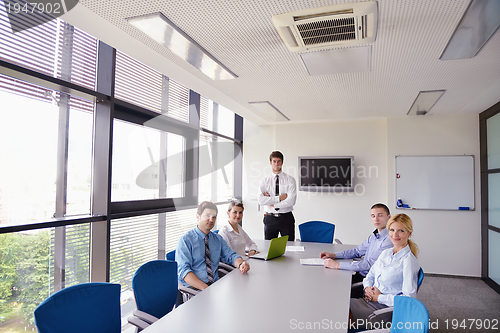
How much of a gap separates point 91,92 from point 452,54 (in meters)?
3.39

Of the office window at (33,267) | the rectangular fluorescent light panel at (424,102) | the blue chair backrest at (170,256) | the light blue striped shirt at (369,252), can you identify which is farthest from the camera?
the rectangular fluorescent light panel at (424,102)

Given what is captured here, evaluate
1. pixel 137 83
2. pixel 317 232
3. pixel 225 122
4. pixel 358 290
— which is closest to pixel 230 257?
pixel 358 290

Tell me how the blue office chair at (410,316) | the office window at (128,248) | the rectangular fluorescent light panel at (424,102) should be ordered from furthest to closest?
the rectangular fluorescent light panel at (424,102) < the office window at (128,248) < the blue office chair at (410,316)

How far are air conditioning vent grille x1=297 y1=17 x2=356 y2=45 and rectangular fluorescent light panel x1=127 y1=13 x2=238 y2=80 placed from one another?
939 mm

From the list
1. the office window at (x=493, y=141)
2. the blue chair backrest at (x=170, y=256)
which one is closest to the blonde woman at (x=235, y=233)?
the blue chair backrest at (x=170, y=256)

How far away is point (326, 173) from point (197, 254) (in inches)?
155

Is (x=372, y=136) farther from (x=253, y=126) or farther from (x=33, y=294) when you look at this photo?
(x=33, y=294)

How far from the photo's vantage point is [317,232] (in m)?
4.78

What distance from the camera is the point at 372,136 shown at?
618 cm

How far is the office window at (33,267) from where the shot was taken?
2518mm

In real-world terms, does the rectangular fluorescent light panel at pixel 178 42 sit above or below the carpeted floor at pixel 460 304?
above

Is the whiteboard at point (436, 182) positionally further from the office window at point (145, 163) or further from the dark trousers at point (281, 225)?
the office window at point (145, 163)

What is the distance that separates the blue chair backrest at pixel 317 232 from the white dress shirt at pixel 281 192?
1.38ft

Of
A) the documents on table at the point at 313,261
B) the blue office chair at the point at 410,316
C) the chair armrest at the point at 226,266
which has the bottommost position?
the chair armrest at the point at 226,266
